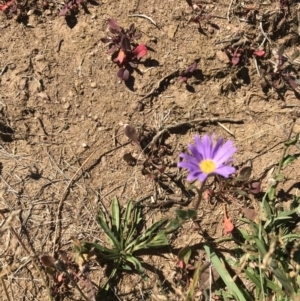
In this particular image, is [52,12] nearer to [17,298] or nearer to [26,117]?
[26,117]

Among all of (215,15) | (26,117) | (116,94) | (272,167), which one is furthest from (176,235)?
(215,15)

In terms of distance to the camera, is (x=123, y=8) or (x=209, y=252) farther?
(x=123, y=8)

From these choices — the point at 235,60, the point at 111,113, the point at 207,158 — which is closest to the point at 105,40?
the point at 111,113

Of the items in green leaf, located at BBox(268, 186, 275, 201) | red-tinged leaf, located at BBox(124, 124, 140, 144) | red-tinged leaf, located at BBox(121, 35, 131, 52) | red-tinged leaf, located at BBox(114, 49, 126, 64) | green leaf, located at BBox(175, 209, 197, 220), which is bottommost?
green leaf, located at BBox(175, 209, 197, 220)

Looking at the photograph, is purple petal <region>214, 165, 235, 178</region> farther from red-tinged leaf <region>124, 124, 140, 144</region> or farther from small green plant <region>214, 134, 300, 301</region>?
red-tinged leaf <region>124, 124, 140, 144</region>

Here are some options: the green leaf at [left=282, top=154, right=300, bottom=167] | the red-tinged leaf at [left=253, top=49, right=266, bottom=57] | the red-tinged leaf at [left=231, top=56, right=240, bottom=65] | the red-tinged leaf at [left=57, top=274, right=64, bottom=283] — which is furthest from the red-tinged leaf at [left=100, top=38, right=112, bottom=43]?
the red-tinged leaf at [left=57, top=274, right=64, bottom=283]

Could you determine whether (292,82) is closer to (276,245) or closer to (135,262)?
(276,245)
